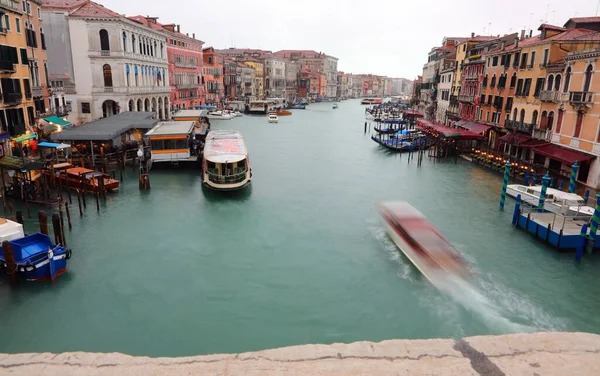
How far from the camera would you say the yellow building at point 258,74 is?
101344 millimetres

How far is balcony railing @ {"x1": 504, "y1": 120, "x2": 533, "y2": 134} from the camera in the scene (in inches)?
1176

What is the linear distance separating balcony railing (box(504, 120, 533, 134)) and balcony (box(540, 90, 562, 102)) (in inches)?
90.5

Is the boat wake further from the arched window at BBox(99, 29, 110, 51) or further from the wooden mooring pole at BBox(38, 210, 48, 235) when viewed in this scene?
the arched window at BBox(99, 29, 110, 51)

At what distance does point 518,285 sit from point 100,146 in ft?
85.4

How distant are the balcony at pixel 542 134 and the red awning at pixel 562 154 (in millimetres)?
708

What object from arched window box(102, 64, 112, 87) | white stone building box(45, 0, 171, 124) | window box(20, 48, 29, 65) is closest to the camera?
window box(20, 48, 29, 65)

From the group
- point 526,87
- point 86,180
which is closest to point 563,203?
point 526,87

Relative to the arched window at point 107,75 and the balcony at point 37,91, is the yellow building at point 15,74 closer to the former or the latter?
the balcony at point 37,91

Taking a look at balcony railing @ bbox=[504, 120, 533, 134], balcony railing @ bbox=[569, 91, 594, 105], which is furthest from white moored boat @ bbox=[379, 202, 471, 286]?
balcony railing @ bbox=[504, 120, 533, 134]

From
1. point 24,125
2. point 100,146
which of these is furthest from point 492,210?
point 24,125

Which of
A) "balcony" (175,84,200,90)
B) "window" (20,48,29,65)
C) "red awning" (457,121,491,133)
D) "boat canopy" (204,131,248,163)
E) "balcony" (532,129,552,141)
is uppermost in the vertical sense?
"window" (20,48,29,65)

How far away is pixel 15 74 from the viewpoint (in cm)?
2534

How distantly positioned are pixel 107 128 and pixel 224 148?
29.3 ft

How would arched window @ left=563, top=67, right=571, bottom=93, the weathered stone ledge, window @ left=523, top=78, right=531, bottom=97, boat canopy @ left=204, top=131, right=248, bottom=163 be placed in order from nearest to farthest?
the weathered stone ledge
boat canopy @ left=204, top=131, right=248, bottom=163
arched window @ left=563, top=67, right=571, bottom=93
window @ left=523, top=78, right=531, bottom=97
